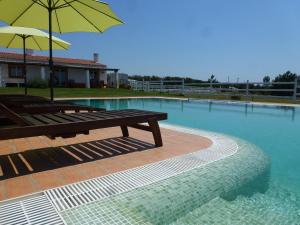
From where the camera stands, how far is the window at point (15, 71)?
77.3 ft

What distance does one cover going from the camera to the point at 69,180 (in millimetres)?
3037

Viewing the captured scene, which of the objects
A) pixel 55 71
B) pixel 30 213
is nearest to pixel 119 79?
pixel 55 71

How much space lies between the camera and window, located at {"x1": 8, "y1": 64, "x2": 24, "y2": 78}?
23.6 m

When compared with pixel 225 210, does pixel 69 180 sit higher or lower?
higher

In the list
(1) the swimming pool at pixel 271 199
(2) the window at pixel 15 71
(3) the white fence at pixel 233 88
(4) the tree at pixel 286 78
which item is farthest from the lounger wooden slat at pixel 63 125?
(4) the tree at pixel 286 78

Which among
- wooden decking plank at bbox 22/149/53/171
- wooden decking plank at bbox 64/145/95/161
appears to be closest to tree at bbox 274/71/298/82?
wooden decking plank at bbox 64/145/95/161

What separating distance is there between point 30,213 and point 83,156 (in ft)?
5.69

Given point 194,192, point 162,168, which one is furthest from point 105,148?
point 194,192

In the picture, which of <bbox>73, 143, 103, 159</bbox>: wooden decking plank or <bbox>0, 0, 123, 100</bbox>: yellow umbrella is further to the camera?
<bbox>0, 0, 123, 100</bbox>: yellow umbrella

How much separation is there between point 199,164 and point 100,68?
2693cm

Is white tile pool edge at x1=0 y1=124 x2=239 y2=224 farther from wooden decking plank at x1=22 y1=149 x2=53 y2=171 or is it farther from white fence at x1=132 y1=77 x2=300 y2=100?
white fence at x1=132 y1=77 x2=300 y2=100

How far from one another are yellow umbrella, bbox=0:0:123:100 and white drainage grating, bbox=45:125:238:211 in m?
3.12

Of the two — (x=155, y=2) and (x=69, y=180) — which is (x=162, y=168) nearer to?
(x=69, y=180)

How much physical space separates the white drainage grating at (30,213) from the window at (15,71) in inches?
956
